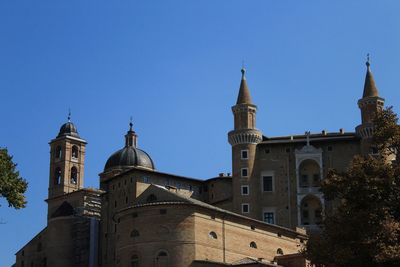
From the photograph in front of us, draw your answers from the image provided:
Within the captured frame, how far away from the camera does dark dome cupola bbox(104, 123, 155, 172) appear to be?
76688 mm

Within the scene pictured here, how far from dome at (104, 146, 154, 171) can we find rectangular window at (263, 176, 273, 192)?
16.2 m

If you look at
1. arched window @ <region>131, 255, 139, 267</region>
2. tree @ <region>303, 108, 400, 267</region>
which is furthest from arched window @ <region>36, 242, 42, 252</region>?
tree @ <region>303, 108, 400, 267</region>

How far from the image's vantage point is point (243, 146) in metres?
64.3

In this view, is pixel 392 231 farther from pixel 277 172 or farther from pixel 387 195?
pixel 277 172

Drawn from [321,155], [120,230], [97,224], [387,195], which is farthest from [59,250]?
[387,195]

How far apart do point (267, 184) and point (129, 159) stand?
17.7m

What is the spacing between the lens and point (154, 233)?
169ft

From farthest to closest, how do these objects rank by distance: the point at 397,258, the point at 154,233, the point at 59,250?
the point at 59,250 → the point at 154,233 → the point at 397,258

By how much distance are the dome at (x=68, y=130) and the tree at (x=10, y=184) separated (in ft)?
167

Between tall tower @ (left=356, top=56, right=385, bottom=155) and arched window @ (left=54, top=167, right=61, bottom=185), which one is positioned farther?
arched window @ (left=54, top=167, right=61, bottom=185)

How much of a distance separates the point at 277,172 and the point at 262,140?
3067mm

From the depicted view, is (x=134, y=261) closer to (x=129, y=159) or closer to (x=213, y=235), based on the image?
(x=213, y=235)

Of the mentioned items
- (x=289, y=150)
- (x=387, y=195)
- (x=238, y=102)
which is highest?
(x=238, y=102)

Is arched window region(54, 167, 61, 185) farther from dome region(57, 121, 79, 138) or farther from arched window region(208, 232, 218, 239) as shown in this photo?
arched window region(208, 232, 218, 239)
